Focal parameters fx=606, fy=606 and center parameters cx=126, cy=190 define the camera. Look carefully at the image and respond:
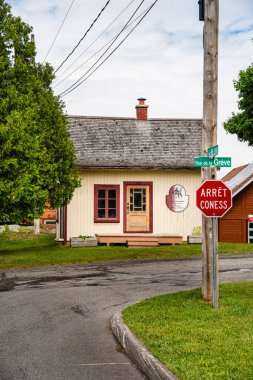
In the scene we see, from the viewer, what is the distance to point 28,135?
69.8 ft

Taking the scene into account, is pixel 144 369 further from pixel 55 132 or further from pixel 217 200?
pixel 55 132

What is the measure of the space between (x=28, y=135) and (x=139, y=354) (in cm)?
1470

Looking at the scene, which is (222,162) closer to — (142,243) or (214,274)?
(214,274)

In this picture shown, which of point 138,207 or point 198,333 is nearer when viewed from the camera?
point 198,333

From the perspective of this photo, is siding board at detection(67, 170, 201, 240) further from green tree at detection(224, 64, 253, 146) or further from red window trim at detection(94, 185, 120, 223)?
green tree at detection(224, 64, 253, 146)

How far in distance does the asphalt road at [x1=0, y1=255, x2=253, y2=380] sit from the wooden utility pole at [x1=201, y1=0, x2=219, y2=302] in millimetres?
1796

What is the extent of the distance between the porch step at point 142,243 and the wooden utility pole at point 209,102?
1438 centimetres

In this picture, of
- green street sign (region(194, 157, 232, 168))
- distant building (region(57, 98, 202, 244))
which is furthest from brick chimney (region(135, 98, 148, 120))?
green street sign (region(194, 157, 232, 168))

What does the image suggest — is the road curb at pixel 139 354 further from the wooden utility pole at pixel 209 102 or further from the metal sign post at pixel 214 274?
the wooden utility pole at pixel 209 102

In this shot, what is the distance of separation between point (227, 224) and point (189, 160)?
451 cm

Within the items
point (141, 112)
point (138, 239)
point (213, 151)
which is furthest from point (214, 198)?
point (141, 112)

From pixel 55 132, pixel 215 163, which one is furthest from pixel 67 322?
pixel 55 132

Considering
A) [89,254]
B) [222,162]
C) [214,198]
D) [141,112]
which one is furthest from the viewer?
[141,112]

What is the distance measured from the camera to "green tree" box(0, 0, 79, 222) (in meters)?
20.9
